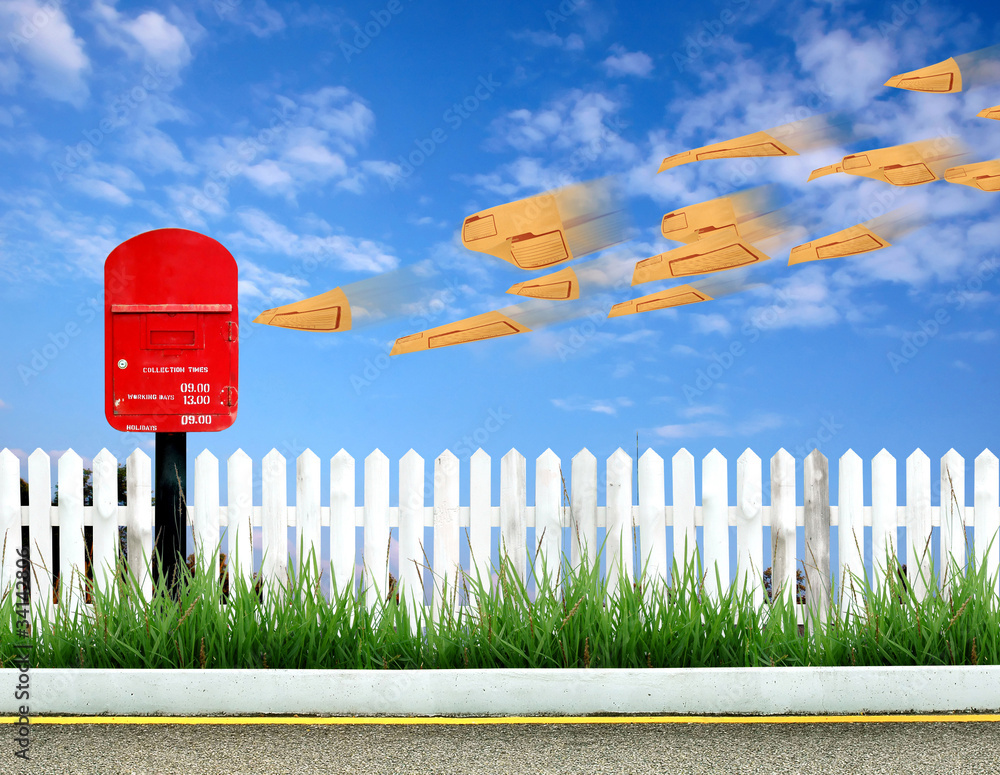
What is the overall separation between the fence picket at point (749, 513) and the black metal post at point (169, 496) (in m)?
4.32

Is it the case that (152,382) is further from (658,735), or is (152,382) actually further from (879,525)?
(879,525)

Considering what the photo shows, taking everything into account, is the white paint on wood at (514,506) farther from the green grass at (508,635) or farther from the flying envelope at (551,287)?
the flying envelope at (551,287)

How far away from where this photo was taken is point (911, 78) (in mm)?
8484

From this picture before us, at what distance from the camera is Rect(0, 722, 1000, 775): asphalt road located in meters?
3.30

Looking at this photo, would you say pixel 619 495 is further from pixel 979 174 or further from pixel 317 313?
pixel 979 174

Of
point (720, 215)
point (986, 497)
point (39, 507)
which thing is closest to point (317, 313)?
point (39, 507)

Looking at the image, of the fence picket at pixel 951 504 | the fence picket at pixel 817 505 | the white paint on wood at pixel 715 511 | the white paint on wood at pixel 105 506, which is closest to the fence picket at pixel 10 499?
the white paint on wood at pixel 105 506

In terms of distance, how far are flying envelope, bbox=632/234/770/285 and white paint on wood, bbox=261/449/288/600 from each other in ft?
14.5

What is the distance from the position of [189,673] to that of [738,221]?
7210 millimetres

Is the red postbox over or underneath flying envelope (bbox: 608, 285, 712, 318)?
underneath

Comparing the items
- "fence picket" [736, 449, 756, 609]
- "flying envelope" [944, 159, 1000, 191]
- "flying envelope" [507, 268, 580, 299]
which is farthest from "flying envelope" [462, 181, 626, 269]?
"flying envelope" [944, 159, 1000, 191]

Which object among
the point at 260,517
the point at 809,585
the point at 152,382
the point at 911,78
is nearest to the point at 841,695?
the point at 809,585

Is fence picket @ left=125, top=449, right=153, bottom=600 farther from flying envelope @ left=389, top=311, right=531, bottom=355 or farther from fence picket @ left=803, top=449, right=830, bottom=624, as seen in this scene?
fence picket @ left=803, top=449, right=830, bottom=624

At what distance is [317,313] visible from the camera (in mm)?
7566
